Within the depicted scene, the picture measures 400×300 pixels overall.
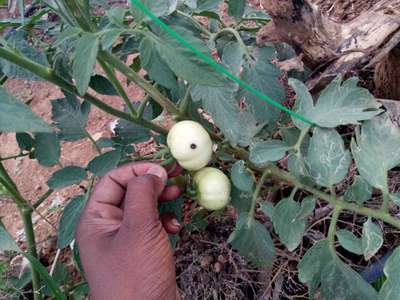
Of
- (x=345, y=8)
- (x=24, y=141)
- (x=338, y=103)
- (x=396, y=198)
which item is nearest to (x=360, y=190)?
(x=396, y=198)

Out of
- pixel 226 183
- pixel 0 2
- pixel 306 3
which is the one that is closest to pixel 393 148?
pixel 226 183

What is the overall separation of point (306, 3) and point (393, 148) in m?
0.46

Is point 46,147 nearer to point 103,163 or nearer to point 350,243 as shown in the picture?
point 103,163

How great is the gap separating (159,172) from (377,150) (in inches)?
17.1

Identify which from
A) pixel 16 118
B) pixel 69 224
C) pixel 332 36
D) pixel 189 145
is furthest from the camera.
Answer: pixel 332 36

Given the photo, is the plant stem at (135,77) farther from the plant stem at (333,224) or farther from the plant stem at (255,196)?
the plant stem at (333,224)

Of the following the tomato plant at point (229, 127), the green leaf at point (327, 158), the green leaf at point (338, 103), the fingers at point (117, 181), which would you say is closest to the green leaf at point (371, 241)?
the tomato plant at point (229, 127)

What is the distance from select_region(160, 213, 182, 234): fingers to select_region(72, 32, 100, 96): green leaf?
1.35 ft

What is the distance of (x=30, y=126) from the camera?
647 mm

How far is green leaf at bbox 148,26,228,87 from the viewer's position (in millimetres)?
783

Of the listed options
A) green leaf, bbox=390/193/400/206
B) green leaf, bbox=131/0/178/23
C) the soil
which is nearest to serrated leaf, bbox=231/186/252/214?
green leaf, bbox=390/193/400/206

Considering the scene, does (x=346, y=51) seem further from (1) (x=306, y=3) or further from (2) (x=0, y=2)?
(2) (x=0, y=2)

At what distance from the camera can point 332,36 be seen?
4.07 ft

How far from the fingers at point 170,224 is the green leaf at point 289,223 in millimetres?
225
